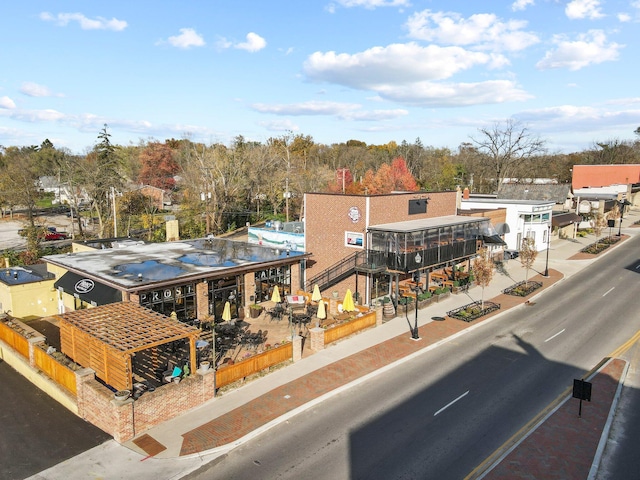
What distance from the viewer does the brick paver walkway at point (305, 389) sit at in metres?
14.3

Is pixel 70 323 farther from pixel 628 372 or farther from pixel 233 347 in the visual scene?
pixel 628 372

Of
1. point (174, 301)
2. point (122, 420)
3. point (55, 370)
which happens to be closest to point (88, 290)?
point (174, 301)

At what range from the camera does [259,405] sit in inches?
637

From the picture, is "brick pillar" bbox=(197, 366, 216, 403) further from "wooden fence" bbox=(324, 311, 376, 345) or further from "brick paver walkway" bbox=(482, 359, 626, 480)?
"brick paver walkway" bbox=(482, 359, 626, 480)

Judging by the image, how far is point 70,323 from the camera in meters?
16.6

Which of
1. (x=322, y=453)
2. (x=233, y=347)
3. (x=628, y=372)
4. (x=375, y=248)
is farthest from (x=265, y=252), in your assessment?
(x=628, y=372)

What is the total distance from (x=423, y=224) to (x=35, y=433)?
24.2 metres

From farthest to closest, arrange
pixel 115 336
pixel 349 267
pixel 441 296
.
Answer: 1. pixel 349 267
2. pixel 441 296
3. pixel 115 336

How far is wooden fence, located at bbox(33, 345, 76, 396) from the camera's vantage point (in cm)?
1591

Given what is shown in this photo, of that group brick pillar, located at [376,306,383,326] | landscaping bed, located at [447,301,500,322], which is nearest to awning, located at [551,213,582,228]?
landscaping bed, located at [447,301,500,322]

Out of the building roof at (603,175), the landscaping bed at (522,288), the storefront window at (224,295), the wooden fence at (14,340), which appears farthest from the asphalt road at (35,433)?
the building roof at (603,175)

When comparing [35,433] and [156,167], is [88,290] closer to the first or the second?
[35,433]

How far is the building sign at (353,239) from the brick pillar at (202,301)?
425 inches

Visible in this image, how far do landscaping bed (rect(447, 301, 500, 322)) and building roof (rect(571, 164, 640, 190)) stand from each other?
57069mm
